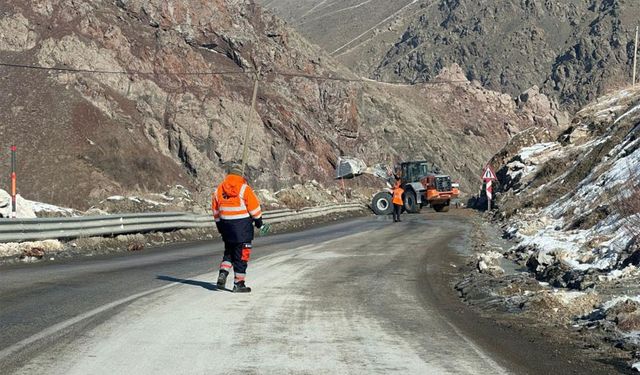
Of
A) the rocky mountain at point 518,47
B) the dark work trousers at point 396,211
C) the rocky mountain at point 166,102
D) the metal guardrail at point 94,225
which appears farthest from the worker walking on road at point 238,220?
the rocky mountain at point 518,47

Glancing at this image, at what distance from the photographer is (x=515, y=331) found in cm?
806

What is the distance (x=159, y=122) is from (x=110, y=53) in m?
6.24

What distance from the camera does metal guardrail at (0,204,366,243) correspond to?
1567 centimetres

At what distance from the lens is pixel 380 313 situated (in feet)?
28.7

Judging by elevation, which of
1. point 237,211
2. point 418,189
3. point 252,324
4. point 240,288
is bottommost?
point 252,324

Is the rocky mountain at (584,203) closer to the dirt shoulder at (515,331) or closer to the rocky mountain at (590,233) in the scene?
the rocky mountain at (590,233)

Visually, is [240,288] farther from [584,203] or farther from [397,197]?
[397,197]

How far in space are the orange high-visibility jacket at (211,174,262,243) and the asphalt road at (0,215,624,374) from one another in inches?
32.8

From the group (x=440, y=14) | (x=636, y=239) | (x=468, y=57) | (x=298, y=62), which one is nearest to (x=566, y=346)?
(x=636, y=239)

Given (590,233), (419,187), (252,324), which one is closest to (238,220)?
(252,324)

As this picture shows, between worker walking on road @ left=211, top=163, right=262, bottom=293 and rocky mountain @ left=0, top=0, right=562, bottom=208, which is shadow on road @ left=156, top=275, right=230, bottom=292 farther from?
rocky mountain @ left=0, top=0, right=562, bottom=208

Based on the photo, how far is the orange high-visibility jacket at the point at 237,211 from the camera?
32.7ft

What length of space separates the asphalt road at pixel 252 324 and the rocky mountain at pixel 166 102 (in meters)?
25.4

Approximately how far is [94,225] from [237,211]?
9354 millimetres
